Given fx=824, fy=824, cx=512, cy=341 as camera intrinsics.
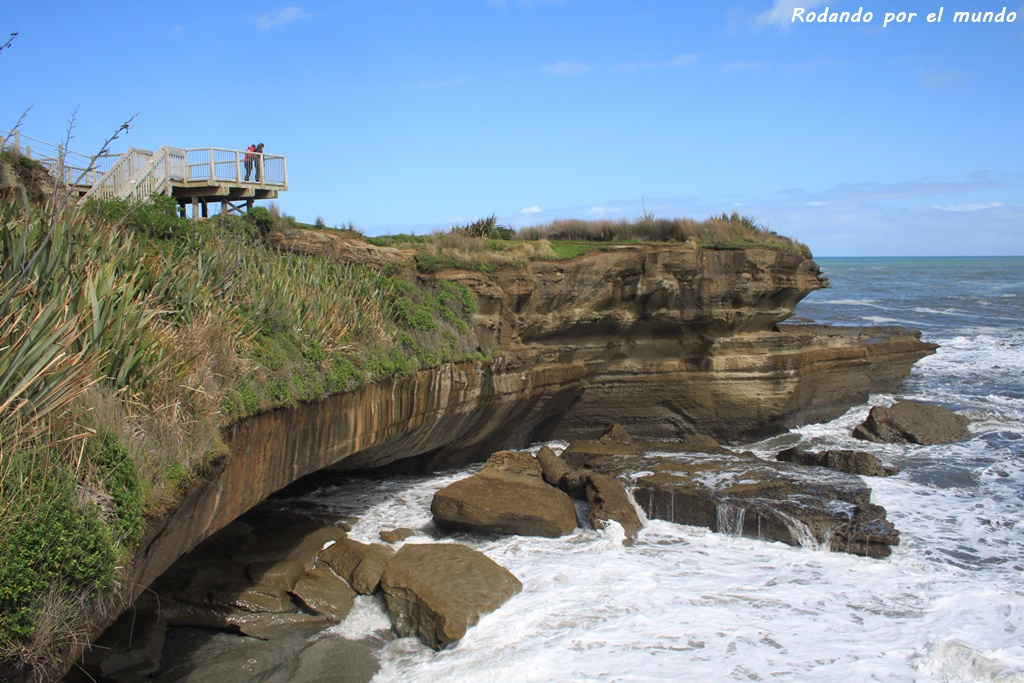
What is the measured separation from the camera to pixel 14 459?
527 cm

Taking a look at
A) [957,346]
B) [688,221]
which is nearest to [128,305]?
[688,221]

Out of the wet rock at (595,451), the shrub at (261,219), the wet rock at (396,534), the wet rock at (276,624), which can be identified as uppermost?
the shrub at (261,219)

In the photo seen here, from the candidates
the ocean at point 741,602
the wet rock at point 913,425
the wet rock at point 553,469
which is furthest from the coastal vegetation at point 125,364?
the wet rock at point 913,425

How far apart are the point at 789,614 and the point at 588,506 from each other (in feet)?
12.5

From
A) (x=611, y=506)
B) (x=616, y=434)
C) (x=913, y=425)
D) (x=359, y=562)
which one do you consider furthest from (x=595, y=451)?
(x=913, y=425)

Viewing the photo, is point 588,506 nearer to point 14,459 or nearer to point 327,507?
point 327,507

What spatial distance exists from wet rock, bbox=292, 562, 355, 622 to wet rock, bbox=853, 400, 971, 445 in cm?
1261

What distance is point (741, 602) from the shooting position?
9.52 meters

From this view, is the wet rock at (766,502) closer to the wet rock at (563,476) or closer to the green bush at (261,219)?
the wet rock at (563,476)

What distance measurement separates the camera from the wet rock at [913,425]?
17500 mm

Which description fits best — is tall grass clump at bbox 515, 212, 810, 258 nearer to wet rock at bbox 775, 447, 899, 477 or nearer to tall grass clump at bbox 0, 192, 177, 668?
wet rock at bbox 775, 447, 899, 477

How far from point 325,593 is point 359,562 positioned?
609 mm

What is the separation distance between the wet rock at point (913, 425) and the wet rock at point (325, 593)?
12606mm

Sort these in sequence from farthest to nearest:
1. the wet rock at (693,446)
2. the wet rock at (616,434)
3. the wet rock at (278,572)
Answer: the wet rock at (616,434), the wet rock at (693,446), the wet rock at (278,572)
